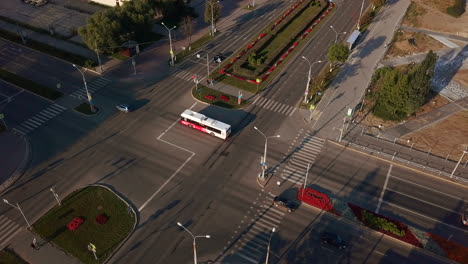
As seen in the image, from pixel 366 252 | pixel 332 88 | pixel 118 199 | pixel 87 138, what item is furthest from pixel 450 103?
pixel 87 138

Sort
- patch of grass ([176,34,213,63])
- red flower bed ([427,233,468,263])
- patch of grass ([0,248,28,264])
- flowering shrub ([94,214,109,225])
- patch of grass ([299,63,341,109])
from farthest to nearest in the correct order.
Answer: patch of grass ([176,34,213,63])
patch of grass ([299,63,341,109])
flowering shrub ([94,214,109,225])
red flower bed ([427,233,468,263])
patch of grass ([0,248,28,264])

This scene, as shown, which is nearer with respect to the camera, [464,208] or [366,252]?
[366,252]

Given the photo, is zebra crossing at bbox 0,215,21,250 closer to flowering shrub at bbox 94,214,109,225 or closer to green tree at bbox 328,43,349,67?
flowering shrub at bbox 94,214,109,225

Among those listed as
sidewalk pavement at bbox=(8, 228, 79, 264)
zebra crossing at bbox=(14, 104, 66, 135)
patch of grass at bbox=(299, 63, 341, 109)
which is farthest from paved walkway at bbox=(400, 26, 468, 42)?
sidewalk pavement at bbox=(8, 228, 79, 264)

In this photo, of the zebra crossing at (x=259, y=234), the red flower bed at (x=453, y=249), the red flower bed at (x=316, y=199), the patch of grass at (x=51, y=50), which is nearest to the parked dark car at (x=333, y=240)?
the red flower bed at (x=316, y=199)

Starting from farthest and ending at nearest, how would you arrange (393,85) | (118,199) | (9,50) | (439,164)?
(9,50) < (393,85) < (439,164) < (118,199)

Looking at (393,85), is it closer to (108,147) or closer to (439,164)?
(439,164)
